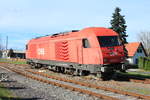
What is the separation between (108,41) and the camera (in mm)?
17312

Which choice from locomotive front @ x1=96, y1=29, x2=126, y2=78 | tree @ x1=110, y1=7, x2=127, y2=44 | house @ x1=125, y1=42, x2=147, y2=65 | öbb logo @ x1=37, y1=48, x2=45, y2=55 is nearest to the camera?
locomotive front @ x1=96, y1=29, x2=126, y2=78

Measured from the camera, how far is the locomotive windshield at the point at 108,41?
16969 mm

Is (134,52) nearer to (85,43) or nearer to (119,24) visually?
(119,24)

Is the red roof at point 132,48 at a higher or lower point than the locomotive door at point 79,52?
higher

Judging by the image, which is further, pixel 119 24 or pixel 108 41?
pixel 119 24

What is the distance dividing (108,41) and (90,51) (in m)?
1.42

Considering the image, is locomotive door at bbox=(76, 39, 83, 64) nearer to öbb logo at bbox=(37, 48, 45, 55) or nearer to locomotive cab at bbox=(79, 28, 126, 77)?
locomotive cab at bbox=(79, 28, 126, 77)

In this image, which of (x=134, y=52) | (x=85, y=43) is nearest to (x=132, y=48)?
(x=134, y=52)

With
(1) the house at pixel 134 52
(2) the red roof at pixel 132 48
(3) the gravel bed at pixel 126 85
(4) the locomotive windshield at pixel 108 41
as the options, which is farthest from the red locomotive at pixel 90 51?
(2) the red roof at pixel 132 48

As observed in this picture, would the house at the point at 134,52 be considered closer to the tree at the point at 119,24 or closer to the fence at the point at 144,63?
the tree at the point at 119,24

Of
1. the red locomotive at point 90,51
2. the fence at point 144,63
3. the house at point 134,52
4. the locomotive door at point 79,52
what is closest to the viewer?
the red locomotive at point 90,51

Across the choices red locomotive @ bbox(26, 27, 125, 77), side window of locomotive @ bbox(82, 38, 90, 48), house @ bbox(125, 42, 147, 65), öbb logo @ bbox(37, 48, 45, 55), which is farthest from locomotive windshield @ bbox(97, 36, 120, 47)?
house @ bbox(125, 42, 147, 65)

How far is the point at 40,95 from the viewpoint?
11.0m

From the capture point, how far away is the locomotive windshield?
16969mm
